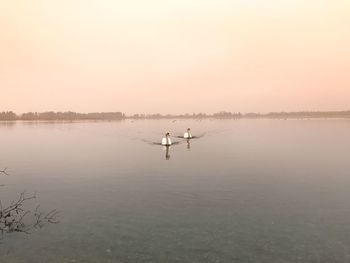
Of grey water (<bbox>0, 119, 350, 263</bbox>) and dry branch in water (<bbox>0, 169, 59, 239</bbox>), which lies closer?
grey water (<bbox>0, 119, 350, 263</bbox>)

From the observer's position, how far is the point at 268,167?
45469 mm

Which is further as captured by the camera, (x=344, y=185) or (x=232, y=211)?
(x=344, y=185)

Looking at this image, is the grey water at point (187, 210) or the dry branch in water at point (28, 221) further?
the dry branch in water at point (28, 221)

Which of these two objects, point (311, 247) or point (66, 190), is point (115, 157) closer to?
point (66, 190)

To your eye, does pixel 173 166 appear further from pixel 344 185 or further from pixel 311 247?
pixel 311 247

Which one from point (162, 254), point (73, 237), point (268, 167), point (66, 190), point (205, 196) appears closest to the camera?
point (162, 254)

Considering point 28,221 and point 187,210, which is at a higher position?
point 187,210

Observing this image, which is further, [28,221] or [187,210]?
[187,210]

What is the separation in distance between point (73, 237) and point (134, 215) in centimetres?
495

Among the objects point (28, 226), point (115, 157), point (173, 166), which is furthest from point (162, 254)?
point (115, 157)

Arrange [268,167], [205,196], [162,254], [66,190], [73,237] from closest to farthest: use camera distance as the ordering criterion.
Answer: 1. [162,254]
2. [73,237]
3. [205,196]
4. [66,190]
5. [268,167]

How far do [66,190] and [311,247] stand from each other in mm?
21766

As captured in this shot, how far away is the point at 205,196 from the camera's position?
3042 centimetres

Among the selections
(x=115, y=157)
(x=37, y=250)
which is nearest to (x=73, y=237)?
(x=37, y=250)
